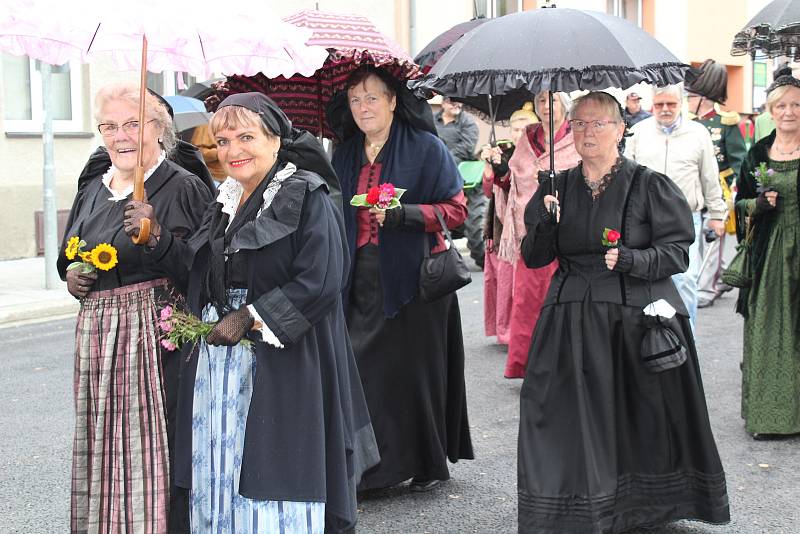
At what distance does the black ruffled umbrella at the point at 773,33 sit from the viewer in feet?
19.2

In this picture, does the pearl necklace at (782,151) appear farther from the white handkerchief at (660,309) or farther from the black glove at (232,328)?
the black glove at (232,328)

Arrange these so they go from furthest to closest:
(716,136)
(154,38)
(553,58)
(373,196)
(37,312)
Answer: (37,312) → (716,136) → (373,196) → (553,58) → (154,38)

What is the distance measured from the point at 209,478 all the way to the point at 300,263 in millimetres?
851

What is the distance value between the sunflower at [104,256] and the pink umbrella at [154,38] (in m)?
0.14

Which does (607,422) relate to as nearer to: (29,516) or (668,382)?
(668,382)

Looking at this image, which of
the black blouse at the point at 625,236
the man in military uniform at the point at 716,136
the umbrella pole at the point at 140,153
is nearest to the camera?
the umbrella pole at the point at 140,153

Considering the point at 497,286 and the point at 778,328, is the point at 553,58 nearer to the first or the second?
the point at 778,328

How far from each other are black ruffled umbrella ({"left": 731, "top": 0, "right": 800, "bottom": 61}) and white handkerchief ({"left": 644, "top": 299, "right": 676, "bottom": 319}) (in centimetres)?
195

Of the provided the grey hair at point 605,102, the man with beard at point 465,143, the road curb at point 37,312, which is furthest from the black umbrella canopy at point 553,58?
the man with beard at point 465,143

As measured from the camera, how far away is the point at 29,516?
17.1 feet

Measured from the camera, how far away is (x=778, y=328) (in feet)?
21.3

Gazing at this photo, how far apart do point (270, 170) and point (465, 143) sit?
9240mm

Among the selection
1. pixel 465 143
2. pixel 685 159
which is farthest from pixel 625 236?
pixel 465 143

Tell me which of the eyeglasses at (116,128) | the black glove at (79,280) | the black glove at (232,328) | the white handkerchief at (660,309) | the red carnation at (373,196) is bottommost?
the white handkerchief at (660,309)
